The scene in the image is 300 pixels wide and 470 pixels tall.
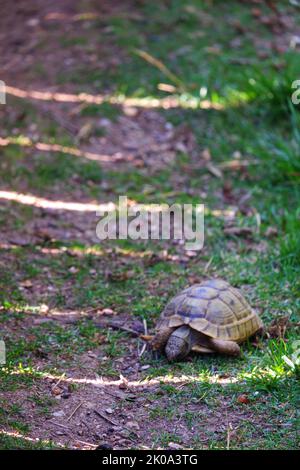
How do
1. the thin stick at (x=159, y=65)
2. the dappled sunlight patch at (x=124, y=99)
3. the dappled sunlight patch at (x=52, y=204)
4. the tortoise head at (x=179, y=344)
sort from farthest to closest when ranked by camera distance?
the thin stick at (x=159, y=65)
the dappled sunlight patch at (x=124, y=99)
the dappled sunlight patch at (x=52, y=204)
the tortoise head at (x=179, y=344)

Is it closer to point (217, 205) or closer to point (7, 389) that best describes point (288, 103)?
point (217, 205)

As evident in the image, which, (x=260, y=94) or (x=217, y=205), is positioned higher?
(x=260, y=94)

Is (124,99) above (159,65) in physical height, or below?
below

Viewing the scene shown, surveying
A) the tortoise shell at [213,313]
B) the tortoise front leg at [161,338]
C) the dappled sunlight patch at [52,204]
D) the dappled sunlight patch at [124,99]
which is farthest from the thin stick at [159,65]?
the tortoise front leg at [161,338]

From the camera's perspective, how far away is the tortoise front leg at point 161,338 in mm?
4246

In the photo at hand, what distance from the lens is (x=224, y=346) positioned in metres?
4.19

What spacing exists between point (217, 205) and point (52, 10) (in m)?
3.38

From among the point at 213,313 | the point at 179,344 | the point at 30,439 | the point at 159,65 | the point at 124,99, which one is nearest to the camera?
the point at 30,439

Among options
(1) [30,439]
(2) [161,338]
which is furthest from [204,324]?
(1) [30,439]

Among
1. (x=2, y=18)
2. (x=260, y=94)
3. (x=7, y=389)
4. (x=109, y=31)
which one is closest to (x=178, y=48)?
(x=109, y=31)

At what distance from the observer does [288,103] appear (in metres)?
6.53

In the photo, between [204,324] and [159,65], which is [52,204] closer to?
[204,324]

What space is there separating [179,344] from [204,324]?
0.18 m

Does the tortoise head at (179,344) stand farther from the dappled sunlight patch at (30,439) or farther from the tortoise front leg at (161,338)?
the dappled sunlight patch at (30,439)
